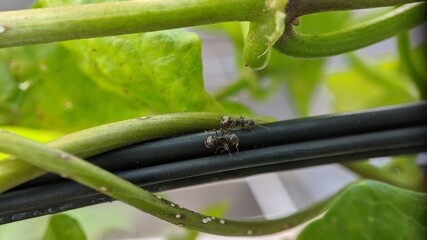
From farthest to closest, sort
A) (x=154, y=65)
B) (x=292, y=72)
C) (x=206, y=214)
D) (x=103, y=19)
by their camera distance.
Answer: (x=292, y=72), (x=206, y=214), (x=154, y=65), (x=103, y=19)

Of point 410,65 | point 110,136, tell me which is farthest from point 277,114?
point 110,136

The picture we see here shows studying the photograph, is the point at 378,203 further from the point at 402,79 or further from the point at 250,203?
the point at 250,203

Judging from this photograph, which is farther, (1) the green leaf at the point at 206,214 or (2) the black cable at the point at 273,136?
(1) the green leaf at the point at 206,214

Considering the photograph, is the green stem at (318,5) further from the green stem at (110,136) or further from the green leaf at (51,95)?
the green leaf at (51,95)

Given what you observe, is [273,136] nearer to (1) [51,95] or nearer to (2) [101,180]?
(2) [101,180]

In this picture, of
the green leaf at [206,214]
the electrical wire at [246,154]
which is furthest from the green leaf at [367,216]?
the green leaf at [206,214]

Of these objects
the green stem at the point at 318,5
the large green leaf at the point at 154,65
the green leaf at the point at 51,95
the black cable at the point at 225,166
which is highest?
the green leaf at the point at 51,95
